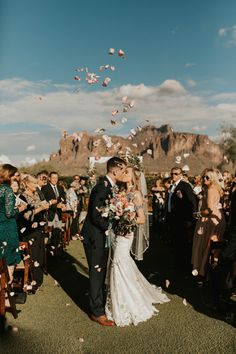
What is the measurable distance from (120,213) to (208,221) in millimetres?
2600

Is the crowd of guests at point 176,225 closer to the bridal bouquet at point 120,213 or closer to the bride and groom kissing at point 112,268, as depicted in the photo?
the bride and groom kissing at point 112,268

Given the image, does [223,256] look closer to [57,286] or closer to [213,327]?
[213,327]

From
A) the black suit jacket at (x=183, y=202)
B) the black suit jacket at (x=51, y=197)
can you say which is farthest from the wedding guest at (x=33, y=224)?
the black suit jacket at (x=183, y=202)

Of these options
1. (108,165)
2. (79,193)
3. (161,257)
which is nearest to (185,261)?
(161,257)

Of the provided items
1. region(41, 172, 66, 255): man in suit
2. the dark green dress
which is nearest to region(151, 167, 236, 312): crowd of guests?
region(41, 172, 66, 255): man in suit

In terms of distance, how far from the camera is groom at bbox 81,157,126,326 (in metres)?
5.89

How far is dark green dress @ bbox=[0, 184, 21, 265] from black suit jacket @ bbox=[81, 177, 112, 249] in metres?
1.11

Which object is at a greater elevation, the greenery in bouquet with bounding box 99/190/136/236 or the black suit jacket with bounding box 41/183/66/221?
the greenery in bouquet with bounding box 99/190/136/236

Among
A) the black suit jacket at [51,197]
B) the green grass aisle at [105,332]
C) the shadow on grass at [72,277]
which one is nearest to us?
the green grass aisle at [105,332]

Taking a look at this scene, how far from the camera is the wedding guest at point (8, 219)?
6.10 metres

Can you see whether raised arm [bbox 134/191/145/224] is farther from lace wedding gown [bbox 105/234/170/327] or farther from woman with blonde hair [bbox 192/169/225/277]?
woman with blonde hair [bbox 192/169/225/277]

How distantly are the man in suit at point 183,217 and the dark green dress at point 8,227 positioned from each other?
4.12m

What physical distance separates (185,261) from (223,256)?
3271 mm

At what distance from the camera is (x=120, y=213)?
19.2ft
